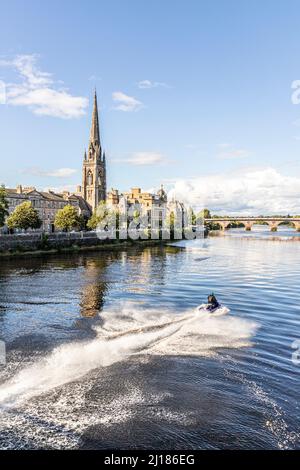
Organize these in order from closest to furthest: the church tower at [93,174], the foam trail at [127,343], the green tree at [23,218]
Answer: the foam trail at [127,343], the green tree at [23,218], the church tower at [93,174]

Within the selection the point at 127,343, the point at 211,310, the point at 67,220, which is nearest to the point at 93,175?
the point at 67,220

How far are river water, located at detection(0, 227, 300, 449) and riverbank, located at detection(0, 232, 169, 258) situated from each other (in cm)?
3885

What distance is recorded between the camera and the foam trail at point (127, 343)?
64.2 ft

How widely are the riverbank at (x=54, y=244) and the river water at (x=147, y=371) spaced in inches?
1529

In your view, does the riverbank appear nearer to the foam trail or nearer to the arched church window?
the foam trail

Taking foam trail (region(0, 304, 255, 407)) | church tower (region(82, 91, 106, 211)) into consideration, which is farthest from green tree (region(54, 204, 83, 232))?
foam trail (region(0, 304, 255, 407))

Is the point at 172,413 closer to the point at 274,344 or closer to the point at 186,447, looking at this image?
the point at 186,447

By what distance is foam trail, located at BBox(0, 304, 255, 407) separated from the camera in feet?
64.2

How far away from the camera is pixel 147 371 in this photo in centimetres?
2111

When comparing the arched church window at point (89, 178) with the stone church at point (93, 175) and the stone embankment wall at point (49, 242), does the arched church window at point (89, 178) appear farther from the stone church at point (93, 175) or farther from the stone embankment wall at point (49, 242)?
the stone embankment wall at point (49, 242)

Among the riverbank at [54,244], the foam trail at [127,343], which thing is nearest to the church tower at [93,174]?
the riverbank at [54,244]

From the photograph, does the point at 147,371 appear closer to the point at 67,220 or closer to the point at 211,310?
the point at 211,310

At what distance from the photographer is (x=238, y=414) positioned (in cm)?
1681

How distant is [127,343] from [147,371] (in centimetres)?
467
